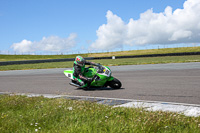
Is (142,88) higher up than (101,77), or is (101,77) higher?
(101,77)

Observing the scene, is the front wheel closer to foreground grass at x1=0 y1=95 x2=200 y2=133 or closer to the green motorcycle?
the green motorcycle

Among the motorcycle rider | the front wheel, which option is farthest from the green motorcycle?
the motorcycle rider

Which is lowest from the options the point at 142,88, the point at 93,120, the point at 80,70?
the point at 93,120

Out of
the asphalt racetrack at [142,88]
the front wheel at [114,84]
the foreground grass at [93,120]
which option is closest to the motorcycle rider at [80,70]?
the asphalt racetrack at [142,88]

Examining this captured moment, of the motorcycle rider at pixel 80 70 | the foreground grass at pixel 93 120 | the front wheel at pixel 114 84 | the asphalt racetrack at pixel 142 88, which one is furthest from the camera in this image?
the front wheel at pixel 114 84

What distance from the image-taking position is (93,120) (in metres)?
5.16

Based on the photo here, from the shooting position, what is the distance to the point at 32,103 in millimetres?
7457

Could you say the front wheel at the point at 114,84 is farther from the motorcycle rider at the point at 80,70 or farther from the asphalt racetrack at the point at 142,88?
the motorcycle rider at the point at 80,70

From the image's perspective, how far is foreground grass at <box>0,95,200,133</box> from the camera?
446 cm

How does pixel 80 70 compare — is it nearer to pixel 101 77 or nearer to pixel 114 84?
pixel 101 77

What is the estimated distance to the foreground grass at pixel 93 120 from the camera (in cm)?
446

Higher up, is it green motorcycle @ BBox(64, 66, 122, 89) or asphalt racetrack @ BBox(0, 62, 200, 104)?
green motorcycle @ BBox(64, 66, 122, 89)

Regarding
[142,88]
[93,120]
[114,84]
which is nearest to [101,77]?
[114,84]

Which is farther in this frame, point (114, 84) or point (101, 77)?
point (114, 84)
